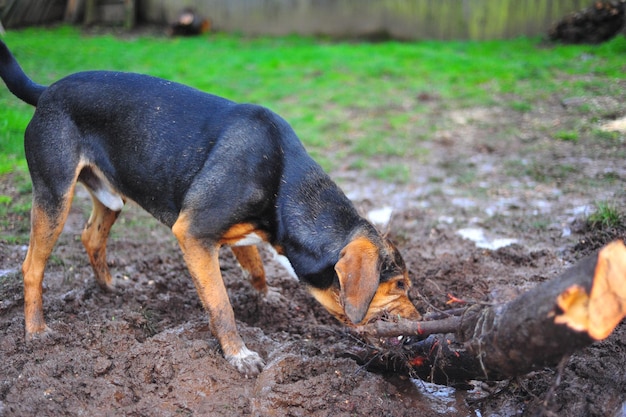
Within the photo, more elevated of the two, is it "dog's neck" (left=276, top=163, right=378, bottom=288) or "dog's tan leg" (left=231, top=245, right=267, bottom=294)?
"dog's neck" (left=276, top=163, right=378, bottom=288)

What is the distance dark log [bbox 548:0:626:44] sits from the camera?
13.9m

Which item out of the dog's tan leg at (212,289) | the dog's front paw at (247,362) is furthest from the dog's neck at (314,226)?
the dog's front paw at (247,362)

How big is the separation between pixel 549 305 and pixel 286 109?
8739 millimetres

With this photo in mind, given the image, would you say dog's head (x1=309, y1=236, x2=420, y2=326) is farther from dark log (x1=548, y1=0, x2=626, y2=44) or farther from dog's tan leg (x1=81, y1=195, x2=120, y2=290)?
dark log (x1=548, y1=0, x2=626, y2=44)

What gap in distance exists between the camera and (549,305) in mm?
3131

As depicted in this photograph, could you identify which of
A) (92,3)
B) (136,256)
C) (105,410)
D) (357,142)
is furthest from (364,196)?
(92,3)

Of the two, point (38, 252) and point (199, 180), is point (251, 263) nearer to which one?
point (199, 180)

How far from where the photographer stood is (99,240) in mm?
5777

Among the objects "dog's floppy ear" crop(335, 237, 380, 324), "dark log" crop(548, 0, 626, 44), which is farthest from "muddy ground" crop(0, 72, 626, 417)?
"dark log" crop(548, 0, 626, 44)

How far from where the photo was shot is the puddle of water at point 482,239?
6652mm

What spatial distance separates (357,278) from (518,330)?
3.54 feet

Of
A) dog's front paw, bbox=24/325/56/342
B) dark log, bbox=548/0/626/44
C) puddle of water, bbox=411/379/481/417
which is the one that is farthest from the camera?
dark log, bbox=548/0/626/44

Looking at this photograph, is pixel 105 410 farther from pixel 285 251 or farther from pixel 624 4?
pixel 624 4

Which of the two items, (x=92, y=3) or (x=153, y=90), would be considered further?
(x=92, y=3)
